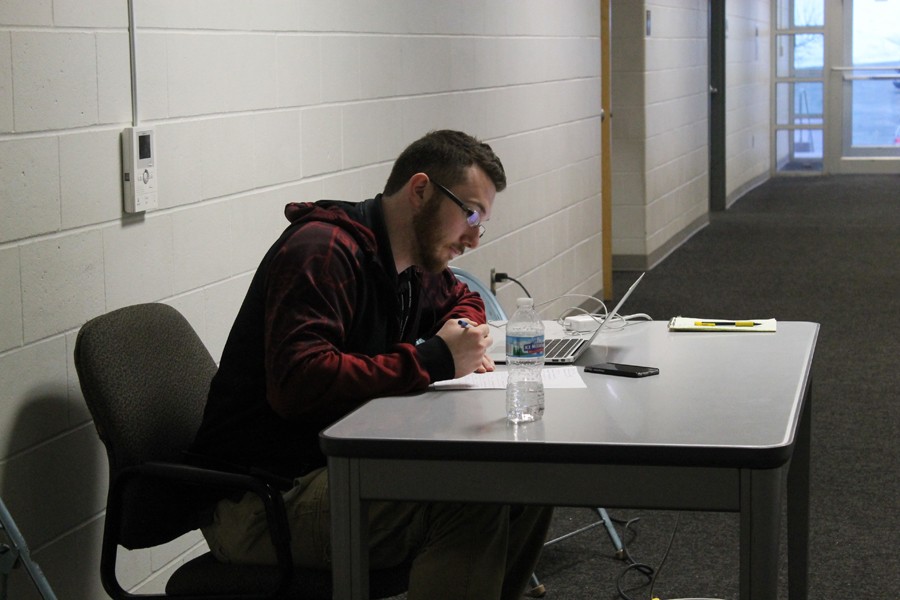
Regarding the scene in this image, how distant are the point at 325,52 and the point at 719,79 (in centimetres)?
782

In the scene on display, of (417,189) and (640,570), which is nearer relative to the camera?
(417,189)

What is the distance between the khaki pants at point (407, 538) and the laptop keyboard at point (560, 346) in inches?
17.5

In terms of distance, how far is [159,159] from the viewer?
2420 mm

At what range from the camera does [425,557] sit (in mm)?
1844

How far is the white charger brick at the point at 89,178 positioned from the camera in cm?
214

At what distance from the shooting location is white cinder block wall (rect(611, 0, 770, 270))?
7.42 meters

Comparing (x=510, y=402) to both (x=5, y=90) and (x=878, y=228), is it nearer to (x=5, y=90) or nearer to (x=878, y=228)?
(x=5, y=90)

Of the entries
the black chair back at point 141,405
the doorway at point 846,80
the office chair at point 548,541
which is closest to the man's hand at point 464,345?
the black chair back at point 141,405

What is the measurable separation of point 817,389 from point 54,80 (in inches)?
137

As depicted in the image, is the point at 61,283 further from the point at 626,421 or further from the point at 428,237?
the point at 626,421

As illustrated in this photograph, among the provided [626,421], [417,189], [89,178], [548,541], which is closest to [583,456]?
[626,421]

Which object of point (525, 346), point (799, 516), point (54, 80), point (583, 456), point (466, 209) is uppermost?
point (54, 80)

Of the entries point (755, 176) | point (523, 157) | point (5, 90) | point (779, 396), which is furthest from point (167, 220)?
point (755, 176)

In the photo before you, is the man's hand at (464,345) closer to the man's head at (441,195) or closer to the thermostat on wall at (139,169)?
the man's head at (441,195)
